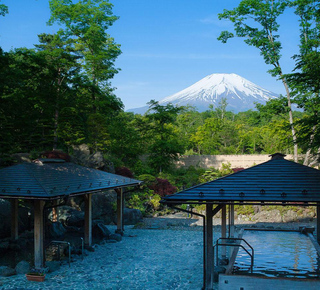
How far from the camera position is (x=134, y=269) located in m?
10.0

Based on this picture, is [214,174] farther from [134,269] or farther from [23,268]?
[23,268]

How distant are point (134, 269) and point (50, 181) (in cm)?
369

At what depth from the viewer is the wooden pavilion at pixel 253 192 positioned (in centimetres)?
749

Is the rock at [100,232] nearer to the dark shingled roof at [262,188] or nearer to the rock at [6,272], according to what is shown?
the rock at [6,272]

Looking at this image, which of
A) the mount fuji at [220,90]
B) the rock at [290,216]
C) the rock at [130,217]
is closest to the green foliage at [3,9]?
the rock at [130,217]

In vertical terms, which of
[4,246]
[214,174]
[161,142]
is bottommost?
[4,246]

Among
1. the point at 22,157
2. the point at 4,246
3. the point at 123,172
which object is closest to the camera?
the point at 4,246

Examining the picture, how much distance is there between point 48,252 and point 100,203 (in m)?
6.23

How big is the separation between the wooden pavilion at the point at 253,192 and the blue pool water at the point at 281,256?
1341mm

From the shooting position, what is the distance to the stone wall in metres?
30.8

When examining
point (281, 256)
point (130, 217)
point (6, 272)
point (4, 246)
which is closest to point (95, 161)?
point (130, 217)

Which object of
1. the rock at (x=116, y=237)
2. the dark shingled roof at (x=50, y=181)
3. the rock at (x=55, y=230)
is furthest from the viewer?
the rock at (x=55, y=230)

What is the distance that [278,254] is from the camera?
978cm

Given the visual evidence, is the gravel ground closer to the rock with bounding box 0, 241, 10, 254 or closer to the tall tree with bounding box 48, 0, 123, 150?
the rock with bounding box 0, 241, 10, 254
